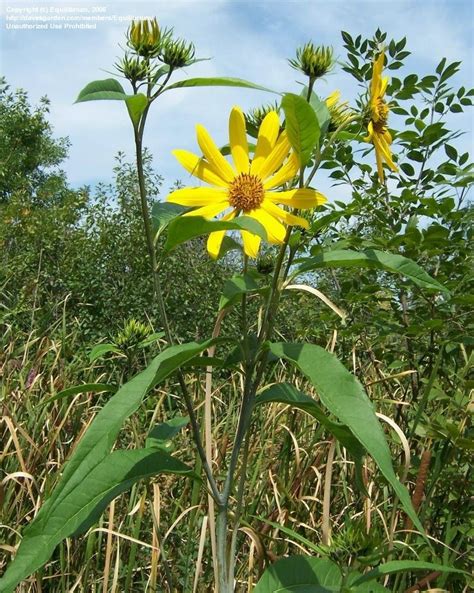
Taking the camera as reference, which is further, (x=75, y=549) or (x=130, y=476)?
(x=75, y=549)

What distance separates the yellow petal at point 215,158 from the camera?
37.9 inches

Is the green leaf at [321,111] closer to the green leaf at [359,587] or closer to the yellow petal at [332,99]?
the yellow petal at [332,99]

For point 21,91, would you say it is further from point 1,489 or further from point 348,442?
point 348,442

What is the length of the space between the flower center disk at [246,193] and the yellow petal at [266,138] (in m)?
0.01

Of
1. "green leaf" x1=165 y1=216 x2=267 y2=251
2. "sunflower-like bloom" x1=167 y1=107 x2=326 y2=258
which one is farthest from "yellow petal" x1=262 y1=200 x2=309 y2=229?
"green leaf" x1=165 y1=216 x2=267 y2=251

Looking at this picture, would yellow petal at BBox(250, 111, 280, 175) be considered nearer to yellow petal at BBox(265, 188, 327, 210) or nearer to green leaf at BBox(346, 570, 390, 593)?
yellow petal at BBox(265, 188, 327, 210)

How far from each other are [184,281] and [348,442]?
13.9 feet

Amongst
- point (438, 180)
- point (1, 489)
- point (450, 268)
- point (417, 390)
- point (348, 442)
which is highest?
point (438, 180)

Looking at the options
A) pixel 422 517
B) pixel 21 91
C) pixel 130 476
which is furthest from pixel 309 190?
pixel 21 91

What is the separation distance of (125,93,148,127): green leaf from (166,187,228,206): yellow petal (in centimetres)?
11

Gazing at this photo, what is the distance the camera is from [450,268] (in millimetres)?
1681

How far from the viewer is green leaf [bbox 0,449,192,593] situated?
0.80m

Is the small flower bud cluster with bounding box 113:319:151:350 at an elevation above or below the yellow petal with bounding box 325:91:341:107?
below

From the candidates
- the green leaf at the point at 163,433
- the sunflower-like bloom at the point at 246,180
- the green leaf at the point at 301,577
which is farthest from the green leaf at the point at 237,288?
the green leaf at the point at 301,577
